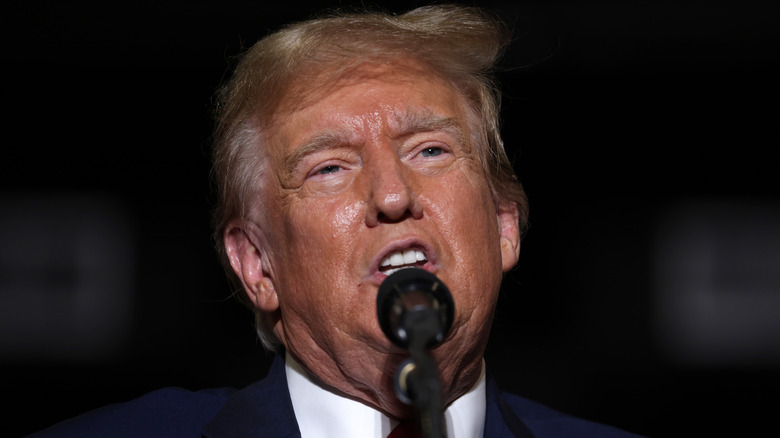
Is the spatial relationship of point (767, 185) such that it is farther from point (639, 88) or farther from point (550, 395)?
point (550, 395)

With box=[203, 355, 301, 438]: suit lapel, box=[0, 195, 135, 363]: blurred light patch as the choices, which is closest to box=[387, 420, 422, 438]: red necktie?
box=[203, 355, 301, 438]: suit lapel

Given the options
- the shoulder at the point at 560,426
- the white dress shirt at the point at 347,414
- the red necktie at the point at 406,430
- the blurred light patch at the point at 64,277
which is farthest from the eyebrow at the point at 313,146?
the blurred light patch at the point at 64,277

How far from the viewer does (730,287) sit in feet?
11.7

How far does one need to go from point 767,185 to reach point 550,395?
48.1 inches

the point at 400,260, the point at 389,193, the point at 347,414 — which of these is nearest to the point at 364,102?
the point at 389,193

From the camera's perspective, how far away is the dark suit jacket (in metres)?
1.86

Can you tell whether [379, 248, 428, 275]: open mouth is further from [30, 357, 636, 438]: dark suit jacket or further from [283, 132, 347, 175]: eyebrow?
[30, 357, 636, 438]: dark suit jacket

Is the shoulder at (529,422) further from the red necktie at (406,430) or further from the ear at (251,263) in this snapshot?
the ear at (251,263)

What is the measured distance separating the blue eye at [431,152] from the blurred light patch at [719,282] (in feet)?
6.26

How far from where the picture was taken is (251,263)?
76.8 inches

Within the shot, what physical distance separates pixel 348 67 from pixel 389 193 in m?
0.34

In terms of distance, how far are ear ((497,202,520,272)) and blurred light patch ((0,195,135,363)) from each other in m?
1.79

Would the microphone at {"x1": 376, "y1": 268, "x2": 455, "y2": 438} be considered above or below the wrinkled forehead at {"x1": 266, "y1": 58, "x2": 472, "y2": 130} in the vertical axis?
below

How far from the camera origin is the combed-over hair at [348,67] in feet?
6.19
